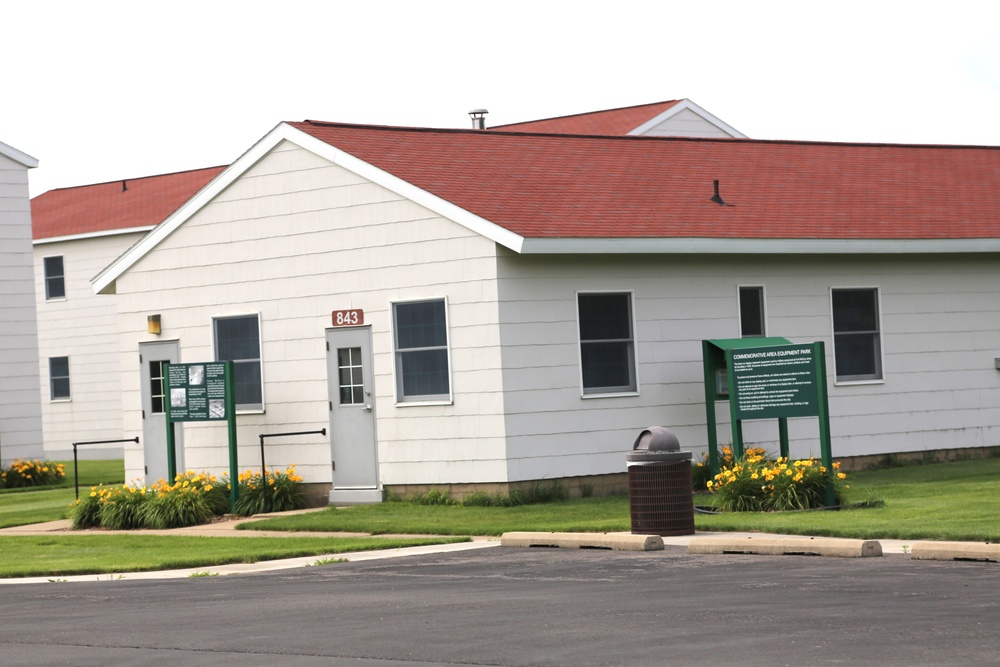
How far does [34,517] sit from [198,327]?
386 cm

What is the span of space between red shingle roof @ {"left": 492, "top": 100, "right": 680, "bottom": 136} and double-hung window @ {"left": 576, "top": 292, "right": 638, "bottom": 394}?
48.2ft

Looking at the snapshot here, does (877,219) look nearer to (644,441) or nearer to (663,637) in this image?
(644,441)

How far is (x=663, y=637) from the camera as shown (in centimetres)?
952

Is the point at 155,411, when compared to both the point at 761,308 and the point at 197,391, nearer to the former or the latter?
the point at 197,391

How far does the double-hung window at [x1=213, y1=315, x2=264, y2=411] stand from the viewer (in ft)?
75.8

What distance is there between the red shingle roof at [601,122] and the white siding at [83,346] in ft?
37.8

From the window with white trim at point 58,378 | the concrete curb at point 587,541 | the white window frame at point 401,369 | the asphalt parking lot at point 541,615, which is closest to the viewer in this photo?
the asphalt parking lot at point 541,615

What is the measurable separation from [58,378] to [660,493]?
31082 millimetres

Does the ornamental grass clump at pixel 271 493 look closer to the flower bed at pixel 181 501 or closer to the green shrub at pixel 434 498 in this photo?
the flower bed at pixel 181 501

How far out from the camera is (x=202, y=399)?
22219 millimetres

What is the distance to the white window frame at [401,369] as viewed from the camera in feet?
68.3

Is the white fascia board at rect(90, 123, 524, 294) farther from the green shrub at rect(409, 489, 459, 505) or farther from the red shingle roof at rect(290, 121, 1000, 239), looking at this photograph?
the green shrub at rect(409, 489, 459, 505)

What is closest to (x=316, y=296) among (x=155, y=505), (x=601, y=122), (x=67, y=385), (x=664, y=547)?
(x=155, y=505)

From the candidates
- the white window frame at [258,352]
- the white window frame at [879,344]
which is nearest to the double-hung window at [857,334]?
the white window frame at [879,344]
